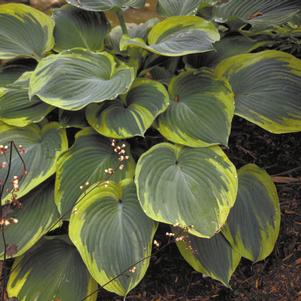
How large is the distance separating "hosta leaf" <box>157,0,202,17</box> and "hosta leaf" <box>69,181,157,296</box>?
0.85 m

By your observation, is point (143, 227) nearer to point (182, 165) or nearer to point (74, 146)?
point (182, 165)

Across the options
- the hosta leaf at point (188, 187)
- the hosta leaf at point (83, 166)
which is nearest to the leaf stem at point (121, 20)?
the hosta leaf at point (83, 166)

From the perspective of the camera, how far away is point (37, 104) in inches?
69.8

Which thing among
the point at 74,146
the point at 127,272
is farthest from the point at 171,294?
the point at 74,146

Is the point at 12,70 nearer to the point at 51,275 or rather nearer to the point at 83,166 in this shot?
the point at 83,166

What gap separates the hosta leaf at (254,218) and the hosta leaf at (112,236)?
29 centimetres

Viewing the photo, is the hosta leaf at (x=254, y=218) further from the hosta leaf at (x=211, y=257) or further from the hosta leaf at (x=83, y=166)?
the hosta leaf at (x=83, y=166)

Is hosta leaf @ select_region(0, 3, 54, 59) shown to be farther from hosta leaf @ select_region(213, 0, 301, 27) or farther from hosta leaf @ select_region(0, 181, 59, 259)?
hosta leaf @ select_region(213, 0, 301, 27)

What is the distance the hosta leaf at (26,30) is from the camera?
1878 millimetres

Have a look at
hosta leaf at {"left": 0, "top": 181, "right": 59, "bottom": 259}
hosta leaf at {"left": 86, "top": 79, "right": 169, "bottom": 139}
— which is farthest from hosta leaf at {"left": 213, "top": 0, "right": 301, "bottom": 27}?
hosta leaf at {"left": 0, "top": 181, "right": 59, "bottom": 259}

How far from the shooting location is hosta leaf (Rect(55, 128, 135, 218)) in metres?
1.56

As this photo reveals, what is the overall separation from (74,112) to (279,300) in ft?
3.22

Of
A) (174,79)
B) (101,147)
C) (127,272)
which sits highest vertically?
(174,79)

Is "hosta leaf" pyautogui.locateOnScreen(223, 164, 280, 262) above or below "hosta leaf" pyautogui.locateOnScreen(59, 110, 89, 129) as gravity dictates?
below
